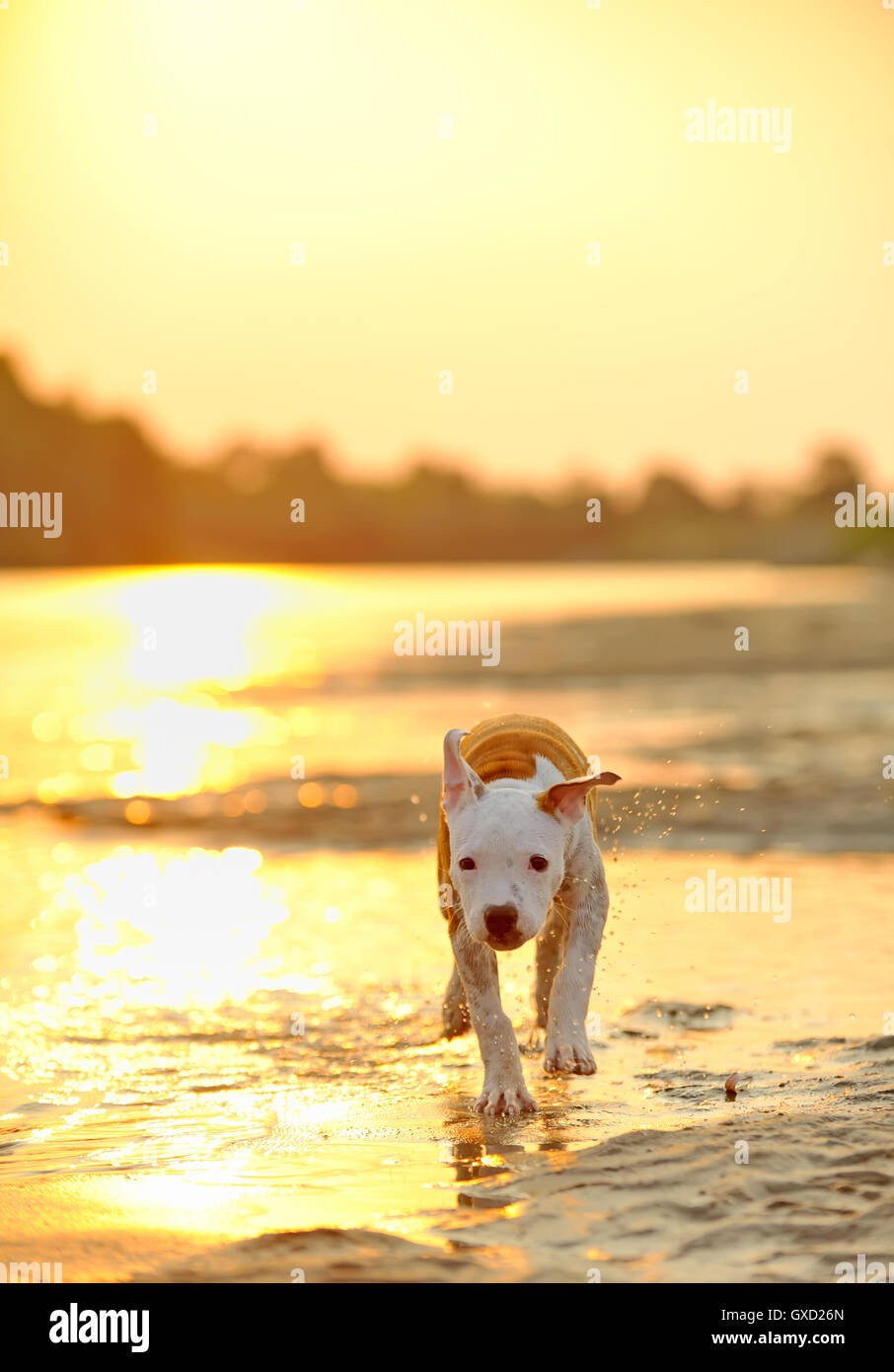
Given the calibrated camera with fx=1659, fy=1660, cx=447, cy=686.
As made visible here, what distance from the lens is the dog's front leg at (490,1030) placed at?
6812 millimetres

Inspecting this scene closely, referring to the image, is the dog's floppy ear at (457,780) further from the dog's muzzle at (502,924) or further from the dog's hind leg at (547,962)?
the dog's hind leg at (547,962)

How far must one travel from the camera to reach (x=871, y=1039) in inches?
297

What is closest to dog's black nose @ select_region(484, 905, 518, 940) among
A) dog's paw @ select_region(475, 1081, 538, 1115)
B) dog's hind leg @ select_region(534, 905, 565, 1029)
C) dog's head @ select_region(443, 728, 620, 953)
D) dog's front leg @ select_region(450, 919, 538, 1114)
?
dog's head @ select_region(443, 728, 620, 953)

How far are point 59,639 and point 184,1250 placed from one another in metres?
46.6

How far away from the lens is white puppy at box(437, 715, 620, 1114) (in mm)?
6375

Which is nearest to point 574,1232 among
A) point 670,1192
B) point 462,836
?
point 670,1192

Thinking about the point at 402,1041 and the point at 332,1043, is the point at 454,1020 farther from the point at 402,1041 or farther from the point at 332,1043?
the point at 332,1043

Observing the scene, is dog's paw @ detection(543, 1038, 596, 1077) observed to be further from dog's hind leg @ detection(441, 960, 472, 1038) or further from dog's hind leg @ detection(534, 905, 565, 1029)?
dog's hind leg @ detection(441, 960, 472, 1038)

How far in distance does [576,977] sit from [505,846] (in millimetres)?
1165

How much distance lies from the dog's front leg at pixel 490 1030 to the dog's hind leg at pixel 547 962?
106 centimetres

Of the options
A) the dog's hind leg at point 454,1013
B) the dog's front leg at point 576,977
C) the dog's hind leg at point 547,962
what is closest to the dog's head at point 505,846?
the dog's front leg at point 576,977

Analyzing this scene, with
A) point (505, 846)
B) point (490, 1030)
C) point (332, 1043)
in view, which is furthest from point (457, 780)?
point (332, 1043)

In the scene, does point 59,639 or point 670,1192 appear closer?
point 670,1192
